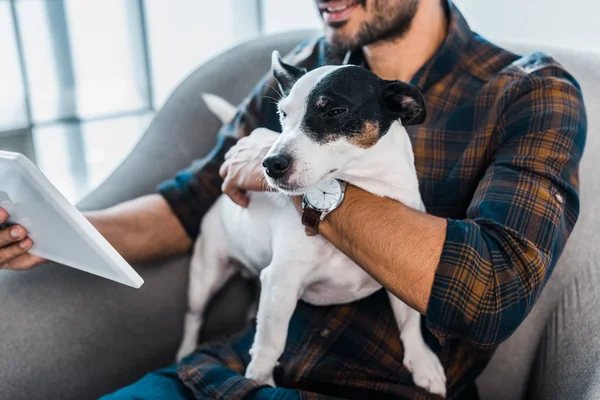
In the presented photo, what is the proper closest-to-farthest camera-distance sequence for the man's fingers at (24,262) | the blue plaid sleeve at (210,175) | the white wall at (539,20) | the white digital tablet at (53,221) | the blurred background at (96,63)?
the white digital tablet at (53,221) < the man's fingers at (24,262) < the blue plaid sleeve at (210,175) < the white wall at (539,20) < the blurred background at (96,63)

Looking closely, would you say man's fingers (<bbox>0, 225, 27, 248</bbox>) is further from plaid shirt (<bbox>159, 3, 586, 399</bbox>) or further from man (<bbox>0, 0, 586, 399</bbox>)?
plaid shirt (<bbox>159, 3, 586, 399</bbox>)

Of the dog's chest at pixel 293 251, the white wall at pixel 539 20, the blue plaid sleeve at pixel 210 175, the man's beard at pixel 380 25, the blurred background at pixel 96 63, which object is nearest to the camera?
the dog's chest at pixel 293 251

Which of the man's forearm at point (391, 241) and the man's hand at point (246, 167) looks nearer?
the man's forearm at point (391, 241)

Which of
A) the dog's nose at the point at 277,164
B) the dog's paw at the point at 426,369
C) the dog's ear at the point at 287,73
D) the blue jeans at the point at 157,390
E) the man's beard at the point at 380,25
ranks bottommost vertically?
the blue jeans at the point at 157,390

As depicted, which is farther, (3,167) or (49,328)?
(49,328)

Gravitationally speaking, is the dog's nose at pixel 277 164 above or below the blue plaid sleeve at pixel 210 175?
above

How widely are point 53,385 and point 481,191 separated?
2.93 feet

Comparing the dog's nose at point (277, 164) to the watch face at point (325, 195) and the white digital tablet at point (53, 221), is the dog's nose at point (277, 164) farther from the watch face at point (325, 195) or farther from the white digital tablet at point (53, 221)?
the white digital tablet at point (53, 221)

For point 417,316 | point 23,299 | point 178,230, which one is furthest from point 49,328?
point 417,316

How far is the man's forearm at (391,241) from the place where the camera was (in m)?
0.95

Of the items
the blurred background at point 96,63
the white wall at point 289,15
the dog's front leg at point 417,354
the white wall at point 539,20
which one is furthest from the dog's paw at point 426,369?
the blurred background at point 96,63

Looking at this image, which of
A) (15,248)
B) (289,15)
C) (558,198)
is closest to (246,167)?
(15,248)

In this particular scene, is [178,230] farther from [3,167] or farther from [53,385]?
[3,167]

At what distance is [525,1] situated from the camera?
1.83 m
